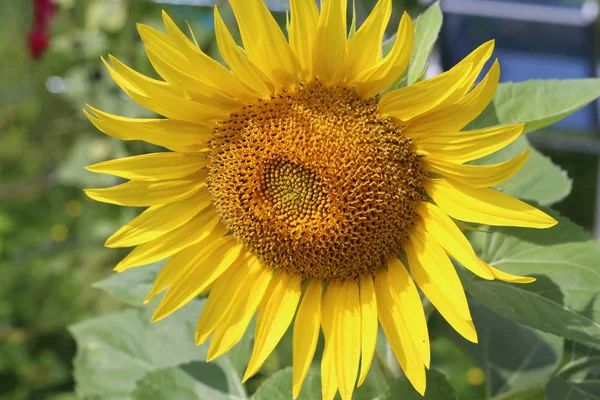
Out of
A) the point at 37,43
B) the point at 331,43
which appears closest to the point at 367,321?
the point at 331,43

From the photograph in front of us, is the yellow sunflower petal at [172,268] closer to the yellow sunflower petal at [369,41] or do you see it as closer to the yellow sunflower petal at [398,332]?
the yellow sunflower petal at [398,332]

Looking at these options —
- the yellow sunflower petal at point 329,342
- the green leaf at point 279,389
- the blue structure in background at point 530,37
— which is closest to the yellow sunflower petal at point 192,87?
the yellow sunflower petal at point 329,342

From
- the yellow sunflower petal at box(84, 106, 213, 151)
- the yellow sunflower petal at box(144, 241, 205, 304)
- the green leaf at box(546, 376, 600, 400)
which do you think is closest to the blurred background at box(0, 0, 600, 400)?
the green leaf at box(546, 376, 600, 400)

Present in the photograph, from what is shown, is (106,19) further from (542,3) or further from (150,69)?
(542,3)

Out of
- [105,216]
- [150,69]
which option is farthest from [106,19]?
[105,216]

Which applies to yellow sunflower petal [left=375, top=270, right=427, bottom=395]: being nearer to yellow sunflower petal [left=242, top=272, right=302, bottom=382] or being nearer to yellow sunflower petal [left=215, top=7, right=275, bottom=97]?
yellow sunflower petal [left=242, top=272, right=302, bottom=382]
